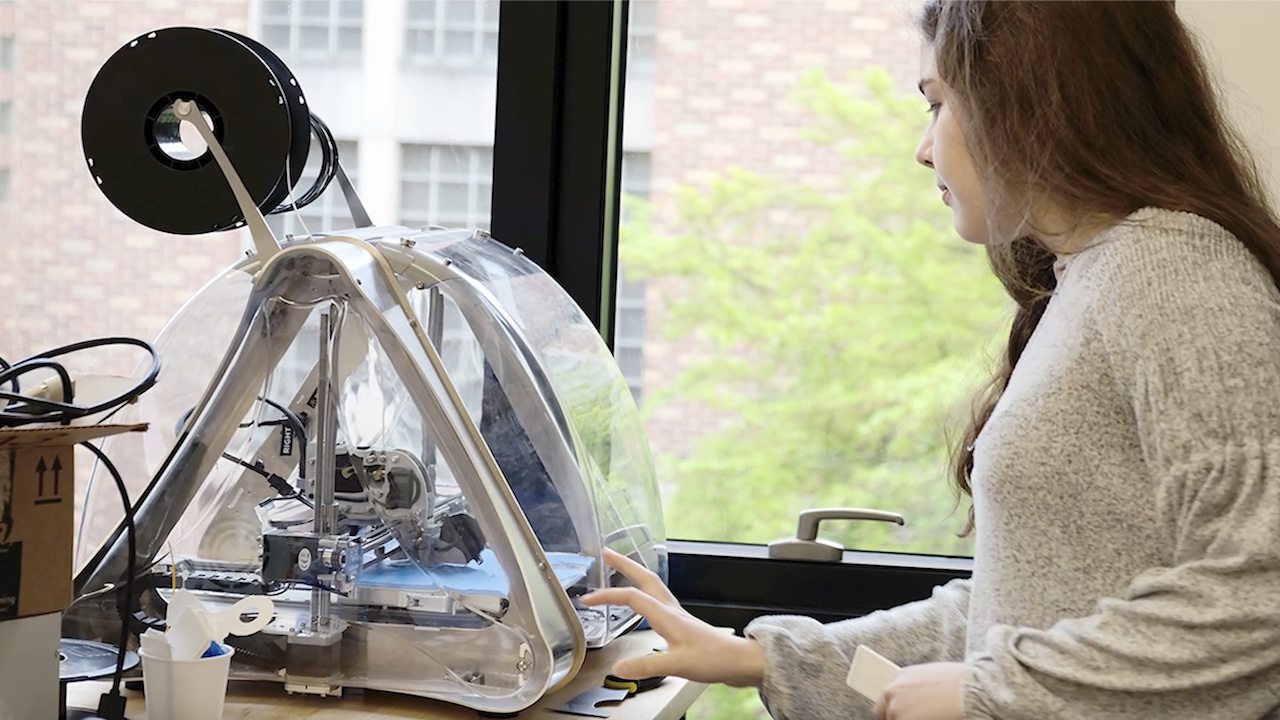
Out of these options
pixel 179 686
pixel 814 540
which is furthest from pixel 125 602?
pixel 814 540

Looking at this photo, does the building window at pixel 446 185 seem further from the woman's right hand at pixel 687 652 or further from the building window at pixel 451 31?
the woman's right hand at pixel 687 652

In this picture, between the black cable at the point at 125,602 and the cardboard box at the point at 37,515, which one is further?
the black cable at the point at 125,602

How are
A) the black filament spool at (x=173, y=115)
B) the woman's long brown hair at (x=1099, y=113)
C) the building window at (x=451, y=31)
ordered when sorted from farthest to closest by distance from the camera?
the building window at (x=451, y=31), the black filament spool at (x=173, y=115), the woman's long brown hair at (x=1099, y=113)

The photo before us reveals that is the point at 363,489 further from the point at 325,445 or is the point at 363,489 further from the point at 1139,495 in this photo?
the point at 1139,495

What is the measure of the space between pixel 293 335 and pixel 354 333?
0.24 feet

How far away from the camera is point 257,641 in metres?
1.34

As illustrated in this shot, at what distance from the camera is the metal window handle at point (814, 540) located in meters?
1.86

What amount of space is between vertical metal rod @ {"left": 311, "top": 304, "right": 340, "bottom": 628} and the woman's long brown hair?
0.67 m

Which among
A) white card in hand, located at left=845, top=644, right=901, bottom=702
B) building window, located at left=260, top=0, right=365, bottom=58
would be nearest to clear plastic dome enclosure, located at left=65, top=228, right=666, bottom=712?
white card in hand, located at left=845, top=644, right=901, bottom=702

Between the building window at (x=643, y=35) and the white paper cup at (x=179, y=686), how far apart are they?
1124 mm

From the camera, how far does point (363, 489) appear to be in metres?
1.33

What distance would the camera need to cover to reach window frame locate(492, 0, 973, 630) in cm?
190

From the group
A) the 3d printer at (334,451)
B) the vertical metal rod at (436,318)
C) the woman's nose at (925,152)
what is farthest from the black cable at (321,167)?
the woman's nose at (925,152)

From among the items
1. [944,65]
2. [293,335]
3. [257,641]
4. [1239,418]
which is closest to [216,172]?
[293,335]
